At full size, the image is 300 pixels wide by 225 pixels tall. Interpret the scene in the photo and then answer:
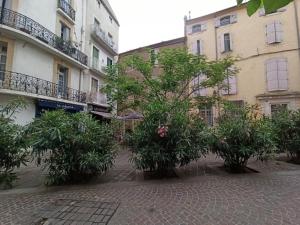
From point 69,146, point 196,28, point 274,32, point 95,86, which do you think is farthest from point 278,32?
point 69,146

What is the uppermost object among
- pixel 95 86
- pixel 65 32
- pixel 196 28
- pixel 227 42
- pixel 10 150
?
pixel 196 28

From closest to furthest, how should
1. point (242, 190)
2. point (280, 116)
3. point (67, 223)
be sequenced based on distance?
point (67, 223) < point (242, 190) < point (280, 116)

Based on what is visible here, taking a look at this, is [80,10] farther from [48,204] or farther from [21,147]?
[48,204]

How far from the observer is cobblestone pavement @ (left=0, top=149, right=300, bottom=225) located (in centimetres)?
399

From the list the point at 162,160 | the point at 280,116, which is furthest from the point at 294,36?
the point at 162,160

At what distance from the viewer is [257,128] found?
23.8ft

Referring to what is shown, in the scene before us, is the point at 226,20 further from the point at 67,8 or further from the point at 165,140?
the point at 165,140

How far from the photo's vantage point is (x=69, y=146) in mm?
6078

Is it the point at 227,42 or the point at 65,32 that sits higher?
the point at 227,42

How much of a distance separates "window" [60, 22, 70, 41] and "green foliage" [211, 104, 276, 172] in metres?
13.9

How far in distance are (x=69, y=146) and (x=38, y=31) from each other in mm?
10907

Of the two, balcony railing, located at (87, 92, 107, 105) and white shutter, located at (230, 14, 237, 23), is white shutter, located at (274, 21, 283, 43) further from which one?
balcony railing, located at (87, 92, 107, 105)

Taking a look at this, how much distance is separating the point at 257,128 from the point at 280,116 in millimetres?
2904

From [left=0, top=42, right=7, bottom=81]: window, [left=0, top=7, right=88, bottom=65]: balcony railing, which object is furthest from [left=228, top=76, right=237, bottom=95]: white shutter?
[left=0, top=42, right=7, bottom=81]: window
